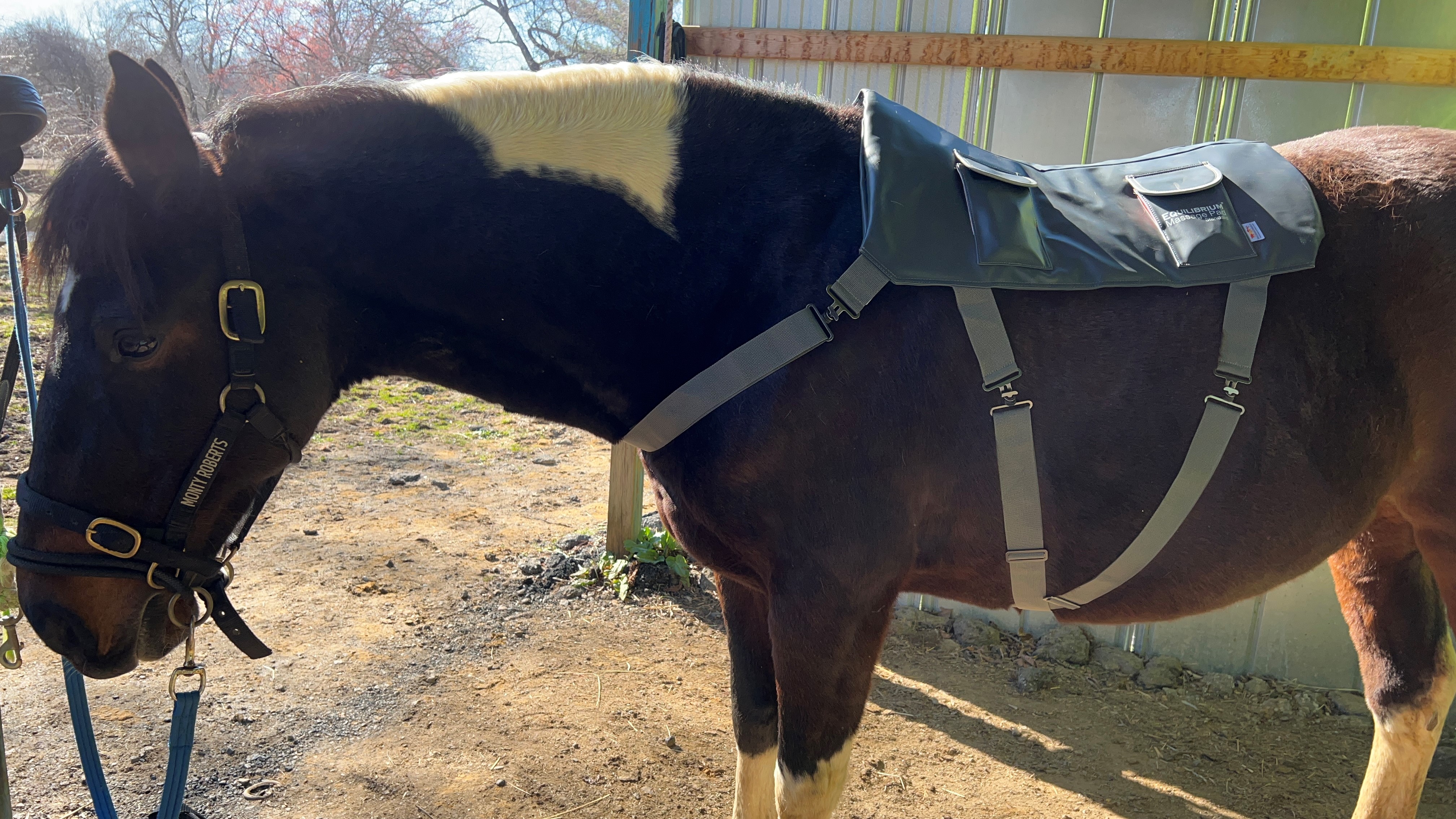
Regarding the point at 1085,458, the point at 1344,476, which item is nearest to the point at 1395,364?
the point at 1344,476

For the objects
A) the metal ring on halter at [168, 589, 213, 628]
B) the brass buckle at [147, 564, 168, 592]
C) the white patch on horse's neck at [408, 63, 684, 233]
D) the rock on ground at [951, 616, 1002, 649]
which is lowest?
the rock on ground at [951, 616, 1002, 649]

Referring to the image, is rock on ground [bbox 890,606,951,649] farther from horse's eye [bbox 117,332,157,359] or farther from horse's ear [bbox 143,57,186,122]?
horse's ear [bbox 143,57,186,122]

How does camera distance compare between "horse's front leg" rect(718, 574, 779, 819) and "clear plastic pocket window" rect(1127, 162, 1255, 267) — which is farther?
"horse's front leg" rect(718, 574, 779, 819)

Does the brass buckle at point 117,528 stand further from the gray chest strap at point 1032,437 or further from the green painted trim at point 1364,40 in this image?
the green painted trim at point 1364,40

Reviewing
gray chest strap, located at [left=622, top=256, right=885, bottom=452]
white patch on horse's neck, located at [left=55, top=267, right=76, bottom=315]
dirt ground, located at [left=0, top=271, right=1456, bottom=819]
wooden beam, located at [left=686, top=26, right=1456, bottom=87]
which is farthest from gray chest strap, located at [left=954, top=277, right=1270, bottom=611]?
wooden beam, located at [left=686, top=26, right=1456, bottom=87]

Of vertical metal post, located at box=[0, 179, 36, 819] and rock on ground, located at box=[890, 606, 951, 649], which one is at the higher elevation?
vertical metal post, located at box=[0, 179, 36, 819]

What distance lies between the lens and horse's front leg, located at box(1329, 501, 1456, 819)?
7.71 feet

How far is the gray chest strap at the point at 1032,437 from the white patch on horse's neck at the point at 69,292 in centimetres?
165

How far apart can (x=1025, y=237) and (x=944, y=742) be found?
2282 mm

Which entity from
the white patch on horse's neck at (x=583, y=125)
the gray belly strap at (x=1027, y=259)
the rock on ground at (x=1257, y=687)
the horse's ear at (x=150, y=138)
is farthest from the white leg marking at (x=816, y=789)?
the rock on ground at (x=1257, y=687)

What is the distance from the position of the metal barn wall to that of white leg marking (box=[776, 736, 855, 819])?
216cm

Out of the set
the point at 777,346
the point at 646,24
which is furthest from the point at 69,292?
the point at 646,24

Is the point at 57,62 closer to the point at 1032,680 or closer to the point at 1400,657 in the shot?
the point at 1032,680

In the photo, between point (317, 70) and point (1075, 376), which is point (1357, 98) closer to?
Result: point (1075, 376)
